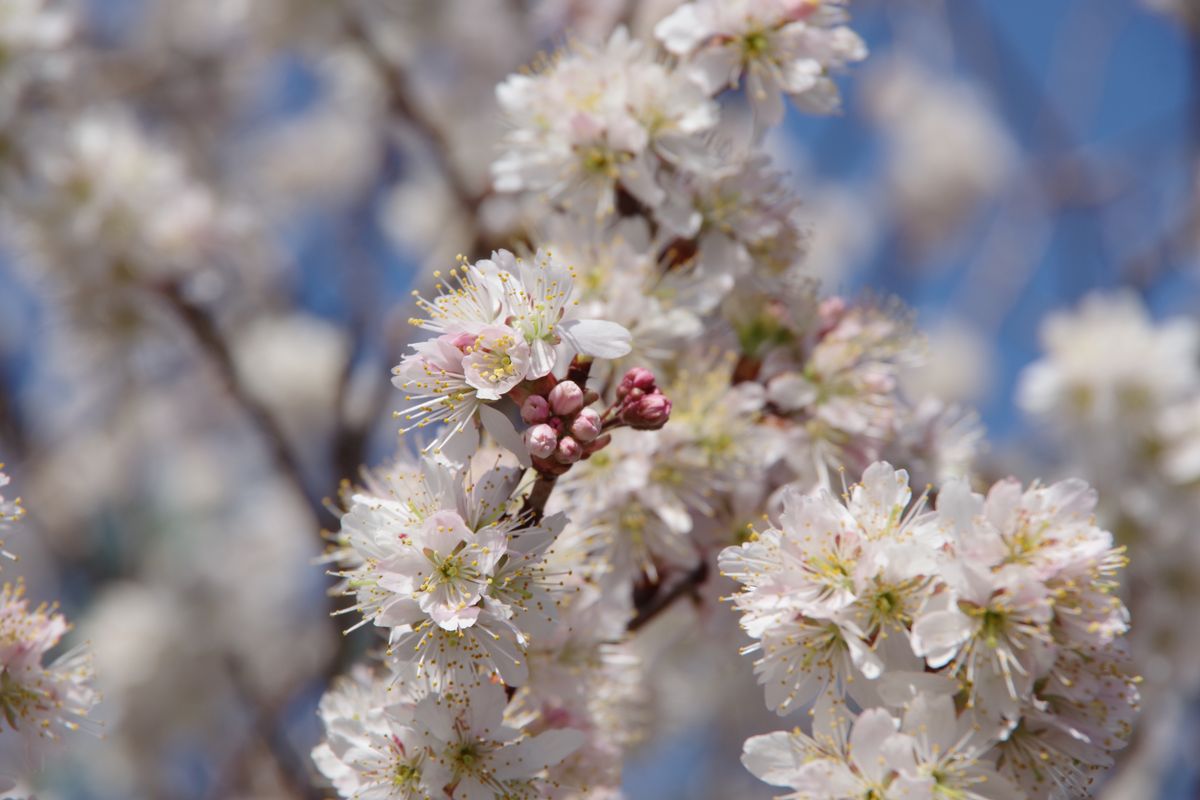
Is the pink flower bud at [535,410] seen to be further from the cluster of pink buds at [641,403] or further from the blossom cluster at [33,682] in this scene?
the blossom cluster at [33,682]

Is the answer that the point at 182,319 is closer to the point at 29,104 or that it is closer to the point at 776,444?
the point at 29,104

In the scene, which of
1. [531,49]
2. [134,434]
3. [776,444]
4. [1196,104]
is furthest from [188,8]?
[776,444]

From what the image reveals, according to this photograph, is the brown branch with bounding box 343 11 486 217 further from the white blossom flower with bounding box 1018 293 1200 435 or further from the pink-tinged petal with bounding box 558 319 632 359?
the pink-tinged petal with bounding box 558 319 632 359

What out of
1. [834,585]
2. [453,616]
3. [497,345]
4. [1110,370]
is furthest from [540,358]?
[1110,370]

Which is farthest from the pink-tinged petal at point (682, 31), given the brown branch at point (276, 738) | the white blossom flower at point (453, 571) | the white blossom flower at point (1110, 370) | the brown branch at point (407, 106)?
the white blossom flower at point (1110, 370)

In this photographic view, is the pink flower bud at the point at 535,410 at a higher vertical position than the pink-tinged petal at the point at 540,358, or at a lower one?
lower

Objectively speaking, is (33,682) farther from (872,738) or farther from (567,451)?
(872,738)
